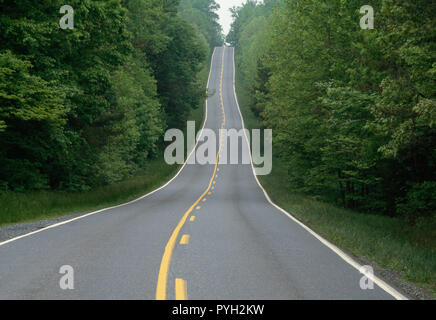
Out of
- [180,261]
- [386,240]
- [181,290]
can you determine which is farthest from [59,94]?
[181,290]

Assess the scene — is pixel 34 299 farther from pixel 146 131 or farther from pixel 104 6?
pixel 146 131

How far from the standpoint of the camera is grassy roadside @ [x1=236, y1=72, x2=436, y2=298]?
8.70 meters

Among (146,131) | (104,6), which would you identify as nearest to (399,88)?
(104,6)

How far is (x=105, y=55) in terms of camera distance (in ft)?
76.9

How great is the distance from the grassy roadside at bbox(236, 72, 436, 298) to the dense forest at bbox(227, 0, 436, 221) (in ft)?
7.14

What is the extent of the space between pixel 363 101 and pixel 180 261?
8414 mm

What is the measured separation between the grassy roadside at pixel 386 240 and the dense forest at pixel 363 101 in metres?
2.18

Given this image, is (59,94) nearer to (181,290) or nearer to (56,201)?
(56,201)

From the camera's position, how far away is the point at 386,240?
40.0 ft

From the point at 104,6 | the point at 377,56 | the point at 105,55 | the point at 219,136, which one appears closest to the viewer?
the point at 377,56

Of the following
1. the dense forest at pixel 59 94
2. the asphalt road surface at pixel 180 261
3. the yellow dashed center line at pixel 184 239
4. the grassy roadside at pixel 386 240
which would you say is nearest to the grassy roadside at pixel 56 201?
the dense forest at pixel 59 94

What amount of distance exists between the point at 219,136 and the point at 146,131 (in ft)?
82.9

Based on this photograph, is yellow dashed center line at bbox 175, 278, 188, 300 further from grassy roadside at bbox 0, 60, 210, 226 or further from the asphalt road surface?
grassy roadside at bbox 0, 60, 210, 226
